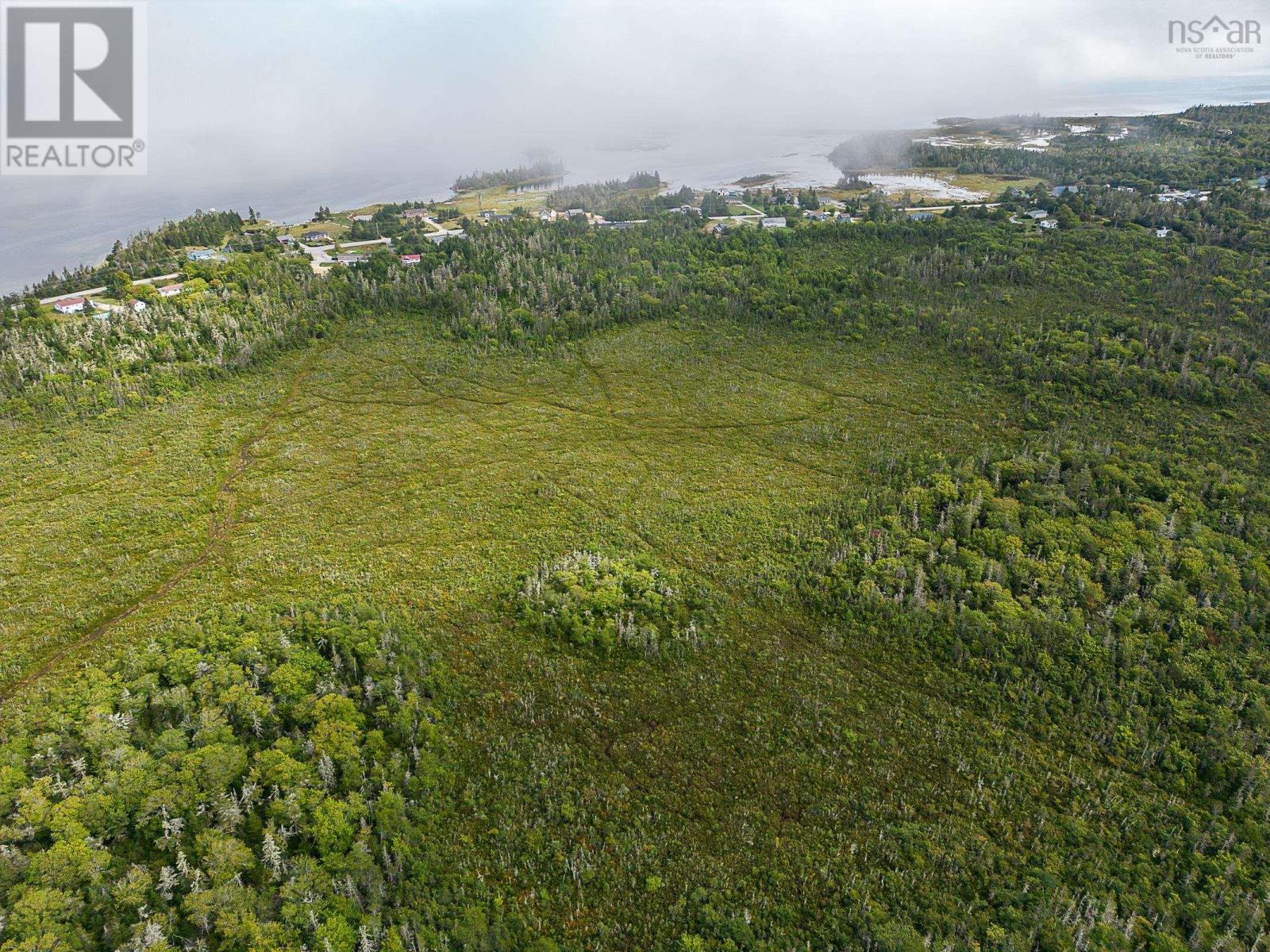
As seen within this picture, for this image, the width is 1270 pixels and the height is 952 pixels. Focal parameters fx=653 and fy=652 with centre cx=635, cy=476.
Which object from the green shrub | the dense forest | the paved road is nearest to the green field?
the dense forest

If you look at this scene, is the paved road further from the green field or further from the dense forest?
the dense forest

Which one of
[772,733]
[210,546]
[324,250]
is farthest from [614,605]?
[324,250]

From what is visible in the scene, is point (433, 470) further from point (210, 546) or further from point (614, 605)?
point (614, 605)

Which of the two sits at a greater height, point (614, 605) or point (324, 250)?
point (324, 250)

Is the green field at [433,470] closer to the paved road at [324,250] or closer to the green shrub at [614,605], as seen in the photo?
the green shrub at [614,605]

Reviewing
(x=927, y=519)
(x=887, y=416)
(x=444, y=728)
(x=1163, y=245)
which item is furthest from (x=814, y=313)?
(x=444, y=728)
